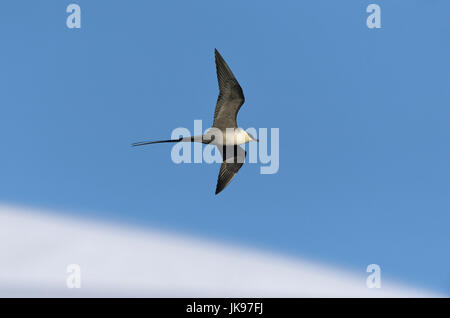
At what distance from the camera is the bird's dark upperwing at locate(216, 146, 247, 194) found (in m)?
31.3

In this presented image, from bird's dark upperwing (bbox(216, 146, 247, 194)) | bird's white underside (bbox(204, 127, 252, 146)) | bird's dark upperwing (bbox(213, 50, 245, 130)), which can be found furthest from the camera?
bird's dark upperwing (bbox(216, 146, 247, 194))

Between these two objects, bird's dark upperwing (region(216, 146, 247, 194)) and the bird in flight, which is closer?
the bird in flight

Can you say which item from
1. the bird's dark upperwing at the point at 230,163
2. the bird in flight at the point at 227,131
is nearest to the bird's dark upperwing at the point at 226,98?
the bird in flight at the point at 227,131

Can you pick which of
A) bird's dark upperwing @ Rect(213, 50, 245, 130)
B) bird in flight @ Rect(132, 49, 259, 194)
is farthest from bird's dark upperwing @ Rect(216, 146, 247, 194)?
bird's dark upperwing @ Rect(213, 50, 245, 130)

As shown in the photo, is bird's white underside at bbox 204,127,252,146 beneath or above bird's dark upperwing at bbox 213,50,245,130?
beneath

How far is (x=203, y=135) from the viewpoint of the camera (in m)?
30.1

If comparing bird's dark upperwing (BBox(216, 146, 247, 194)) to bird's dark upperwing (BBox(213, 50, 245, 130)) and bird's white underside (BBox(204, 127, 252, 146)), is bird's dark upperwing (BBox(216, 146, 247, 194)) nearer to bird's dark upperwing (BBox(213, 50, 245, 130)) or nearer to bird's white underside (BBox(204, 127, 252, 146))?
bird's white underside (BBox(204, 127, 252, 146))

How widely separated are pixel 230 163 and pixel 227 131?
1.86 meters

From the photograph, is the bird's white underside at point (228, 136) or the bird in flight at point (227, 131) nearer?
the bird in flight at point (227, 131)

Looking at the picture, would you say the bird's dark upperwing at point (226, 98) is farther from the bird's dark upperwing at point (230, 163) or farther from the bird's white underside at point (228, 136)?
the bird's dark upperwing at point (230, 163)

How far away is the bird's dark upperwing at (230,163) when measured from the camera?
31.3 m

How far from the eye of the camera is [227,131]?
3041cm

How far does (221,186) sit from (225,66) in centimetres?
539
